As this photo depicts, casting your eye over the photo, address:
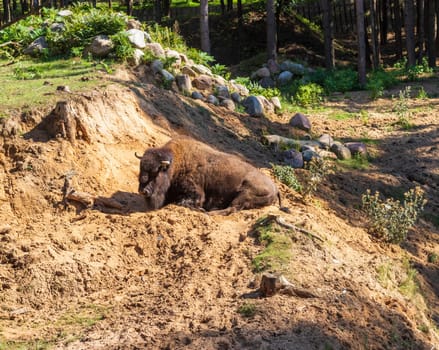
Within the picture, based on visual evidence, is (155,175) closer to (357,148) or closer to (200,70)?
(357,148)

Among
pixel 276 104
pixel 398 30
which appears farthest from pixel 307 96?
pixel 398 30

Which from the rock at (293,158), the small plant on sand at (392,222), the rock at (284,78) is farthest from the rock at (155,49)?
the rock at (284,78)

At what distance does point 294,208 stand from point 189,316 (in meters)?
3.75

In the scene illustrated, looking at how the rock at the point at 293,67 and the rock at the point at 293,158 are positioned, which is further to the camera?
the rock at the point at 293,67

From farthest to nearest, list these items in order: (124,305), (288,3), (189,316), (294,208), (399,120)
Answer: (288,3)
(399,120)
(294,208)
(124,305)
(189,316)

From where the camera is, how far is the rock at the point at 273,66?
995 inches

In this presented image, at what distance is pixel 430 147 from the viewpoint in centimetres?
1502

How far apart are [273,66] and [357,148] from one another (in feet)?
38.7

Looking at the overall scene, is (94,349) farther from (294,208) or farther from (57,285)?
(294,208)

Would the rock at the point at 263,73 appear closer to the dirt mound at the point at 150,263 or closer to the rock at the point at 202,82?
the rock at the point at 202,82

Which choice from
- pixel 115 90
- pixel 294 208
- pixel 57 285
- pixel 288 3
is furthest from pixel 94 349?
pixel 288 3

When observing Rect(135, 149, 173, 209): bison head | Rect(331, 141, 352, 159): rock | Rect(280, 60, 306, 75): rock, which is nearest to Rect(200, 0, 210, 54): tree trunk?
Rect(280, 60, 306, 75): rock

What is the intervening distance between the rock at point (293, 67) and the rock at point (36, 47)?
13.2 metres

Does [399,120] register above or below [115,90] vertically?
below
